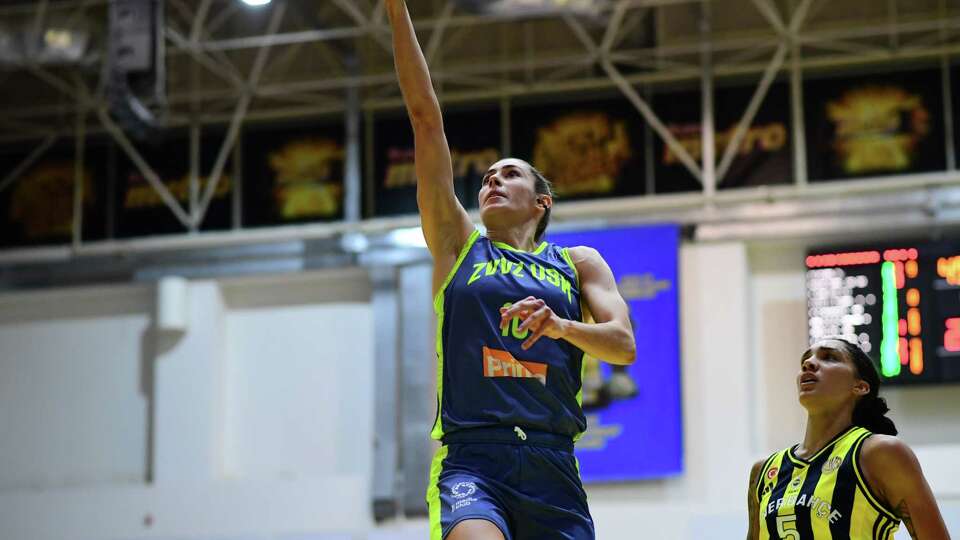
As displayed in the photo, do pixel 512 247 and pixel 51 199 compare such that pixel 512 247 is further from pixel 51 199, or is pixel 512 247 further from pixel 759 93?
pixel 51 199

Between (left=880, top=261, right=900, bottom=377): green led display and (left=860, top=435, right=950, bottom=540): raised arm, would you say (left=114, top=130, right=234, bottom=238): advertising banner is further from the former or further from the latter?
(left=860, top=435, right=950, bottom=540): raised arm

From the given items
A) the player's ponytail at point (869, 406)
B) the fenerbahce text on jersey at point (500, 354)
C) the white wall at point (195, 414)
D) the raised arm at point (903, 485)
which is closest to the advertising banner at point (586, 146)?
the white wall at point (195, 414)

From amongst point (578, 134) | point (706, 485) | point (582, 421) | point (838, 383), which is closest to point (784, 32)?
point (578, 134)

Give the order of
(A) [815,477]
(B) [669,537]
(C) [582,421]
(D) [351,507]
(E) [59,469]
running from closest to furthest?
(C) [582,421] → (A) [815,477] → (B) [669,537] → (D) [351,507] → (E) [59,469]

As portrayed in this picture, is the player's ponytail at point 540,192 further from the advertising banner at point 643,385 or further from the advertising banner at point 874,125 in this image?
the advertising banner at point 874,125

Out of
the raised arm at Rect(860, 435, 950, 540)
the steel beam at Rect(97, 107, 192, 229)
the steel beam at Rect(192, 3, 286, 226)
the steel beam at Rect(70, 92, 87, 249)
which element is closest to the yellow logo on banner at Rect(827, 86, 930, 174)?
the steel beam at Rect(192, 3, 286, 226)

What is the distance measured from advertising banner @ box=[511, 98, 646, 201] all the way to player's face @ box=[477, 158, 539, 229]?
992cm

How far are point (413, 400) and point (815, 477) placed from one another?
953 cm

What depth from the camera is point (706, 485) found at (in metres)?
13.7

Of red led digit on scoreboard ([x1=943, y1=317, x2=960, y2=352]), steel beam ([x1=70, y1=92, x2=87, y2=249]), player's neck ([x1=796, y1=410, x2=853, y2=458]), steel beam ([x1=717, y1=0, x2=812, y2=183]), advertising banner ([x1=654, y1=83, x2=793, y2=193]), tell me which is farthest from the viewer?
steel beam ([x1=70, y1=92, x2=87, y2=249])

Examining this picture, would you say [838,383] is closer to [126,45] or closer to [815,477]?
[815,477]

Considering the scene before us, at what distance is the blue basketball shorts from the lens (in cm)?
441

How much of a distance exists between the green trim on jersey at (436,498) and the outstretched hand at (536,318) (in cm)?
62

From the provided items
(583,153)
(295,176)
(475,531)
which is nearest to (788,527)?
(475,531)
